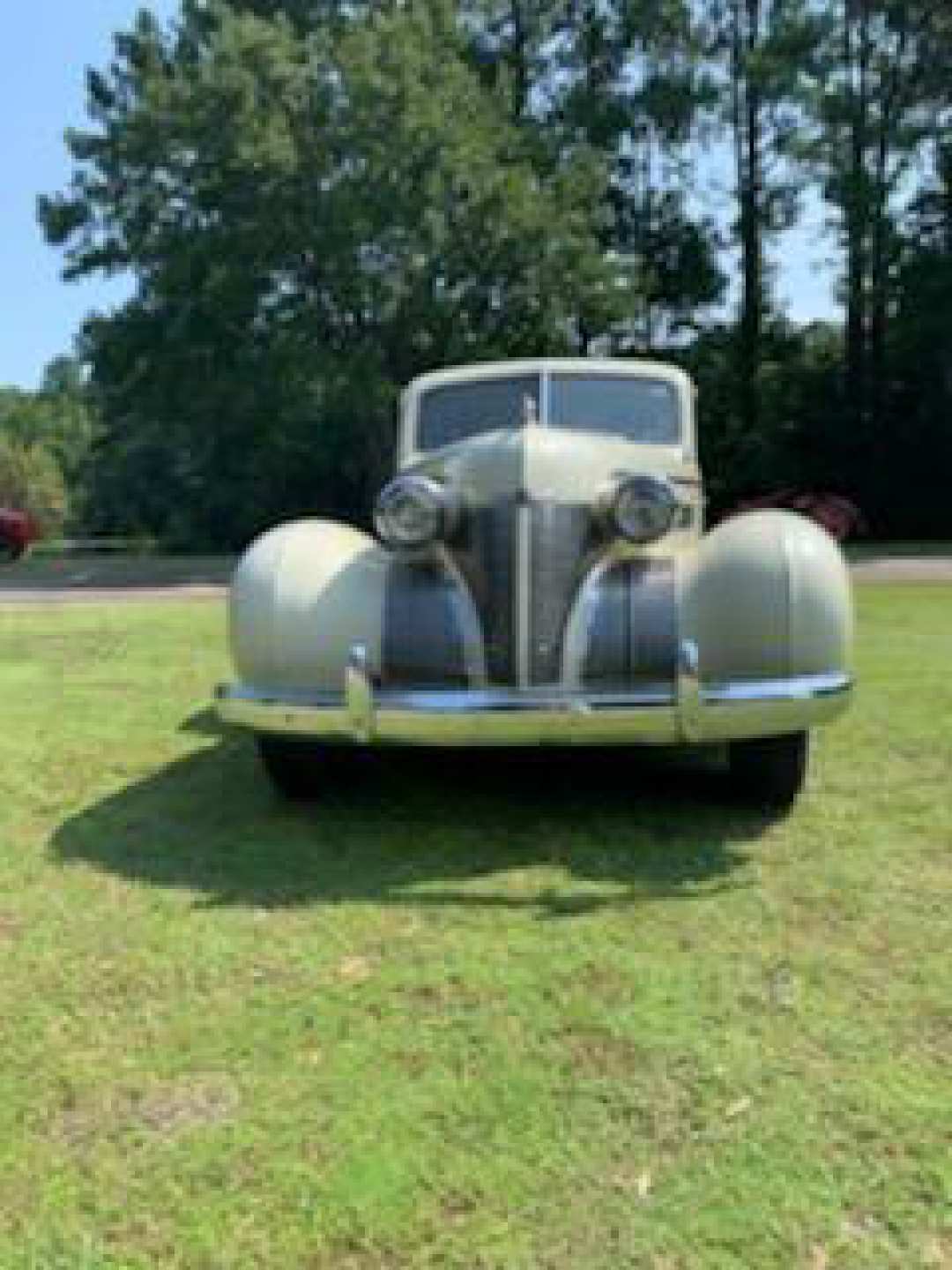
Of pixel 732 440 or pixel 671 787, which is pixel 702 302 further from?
pixel 671 787

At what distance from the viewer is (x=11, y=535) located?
1033 inches

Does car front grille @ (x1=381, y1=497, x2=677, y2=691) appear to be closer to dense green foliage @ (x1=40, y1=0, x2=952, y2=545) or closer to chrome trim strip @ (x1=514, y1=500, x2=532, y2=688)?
chrome trim strip @ (x1=514, y1=500, x2=532, y2=688)

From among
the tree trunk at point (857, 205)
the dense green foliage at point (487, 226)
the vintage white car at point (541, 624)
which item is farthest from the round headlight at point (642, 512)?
the tree trunk at point (857, 205)

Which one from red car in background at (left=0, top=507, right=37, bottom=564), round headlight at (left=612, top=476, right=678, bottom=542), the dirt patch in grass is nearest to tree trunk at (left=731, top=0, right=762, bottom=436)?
red car in background at (left=0, top=507, right=37, bottom=564)

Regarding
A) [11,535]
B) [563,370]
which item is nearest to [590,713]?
[563,370]

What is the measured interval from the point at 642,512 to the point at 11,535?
22.8 metres

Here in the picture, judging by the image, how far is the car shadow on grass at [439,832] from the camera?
4484 mm

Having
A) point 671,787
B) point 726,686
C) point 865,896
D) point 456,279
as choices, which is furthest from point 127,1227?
point 456,279

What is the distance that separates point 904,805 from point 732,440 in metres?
25.0

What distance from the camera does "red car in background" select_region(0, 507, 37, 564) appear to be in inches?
1029

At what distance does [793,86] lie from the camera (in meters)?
28.9

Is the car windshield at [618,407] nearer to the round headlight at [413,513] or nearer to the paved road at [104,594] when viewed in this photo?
the round headlight at [413,513]

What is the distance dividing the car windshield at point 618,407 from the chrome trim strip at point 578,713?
72.1 inches

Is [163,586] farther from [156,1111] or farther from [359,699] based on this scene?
[156,1111]
